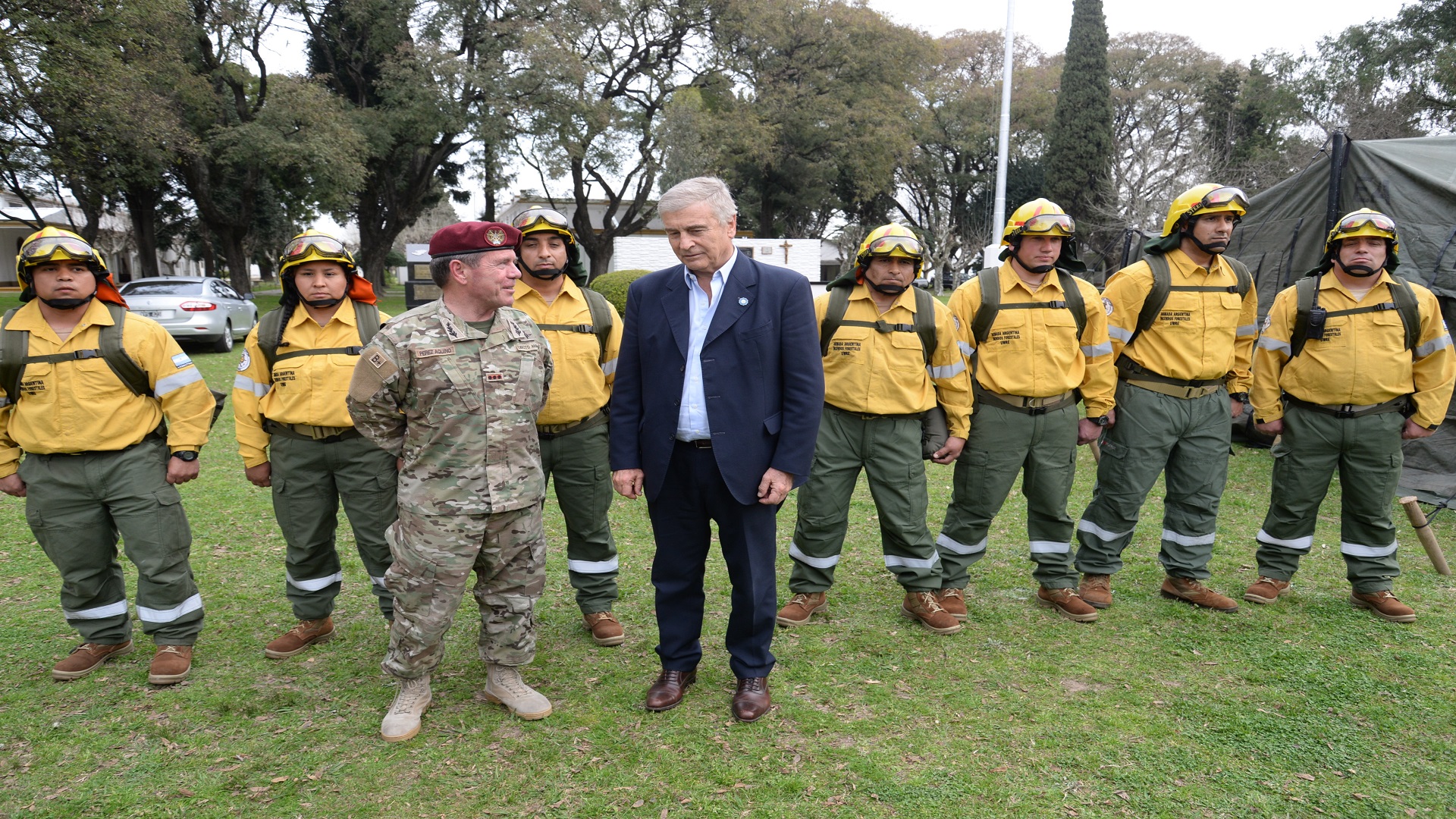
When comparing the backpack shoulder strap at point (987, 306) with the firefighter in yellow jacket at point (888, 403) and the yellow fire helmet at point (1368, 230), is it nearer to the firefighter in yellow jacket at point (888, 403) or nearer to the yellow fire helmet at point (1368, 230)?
the firefighter in yellow jacket at point (888, 403)

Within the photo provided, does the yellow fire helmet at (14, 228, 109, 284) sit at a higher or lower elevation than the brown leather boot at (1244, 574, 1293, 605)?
higher

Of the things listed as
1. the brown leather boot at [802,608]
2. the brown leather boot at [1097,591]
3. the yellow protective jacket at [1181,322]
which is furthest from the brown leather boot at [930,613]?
the yellow protective jacket at [1181,322]

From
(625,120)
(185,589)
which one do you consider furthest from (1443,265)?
(625,120)

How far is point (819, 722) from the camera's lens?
3.59 metres

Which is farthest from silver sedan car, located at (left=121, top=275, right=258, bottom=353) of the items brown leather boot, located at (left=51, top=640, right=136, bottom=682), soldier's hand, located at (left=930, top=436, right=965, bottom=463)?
soldier's hand, located at (left=930, top=436, right=965, bottom=463)

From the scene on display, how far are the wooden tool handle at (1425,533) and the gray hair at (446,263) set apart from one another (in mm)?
5471

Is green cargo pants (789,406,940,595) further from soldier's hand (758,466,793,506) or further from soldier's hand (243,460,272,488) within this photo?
soldier's hand (243,460,272,488)

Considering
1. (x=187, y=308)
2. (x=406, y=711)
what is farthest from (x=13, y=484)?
(x=187, y=308)

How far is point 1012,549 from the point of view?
236 inches

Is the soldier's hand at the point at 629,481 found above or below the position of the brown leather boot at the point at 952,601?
above

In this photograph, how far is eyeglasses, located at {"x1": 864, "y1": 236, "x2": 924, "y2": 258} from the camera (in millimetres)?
4311

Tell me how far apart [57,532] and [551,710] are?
234 cm

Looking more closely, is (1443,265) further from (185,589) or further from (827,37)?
(827,37)

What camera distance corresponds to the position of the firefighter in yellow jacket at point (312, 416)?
12.9 feet
